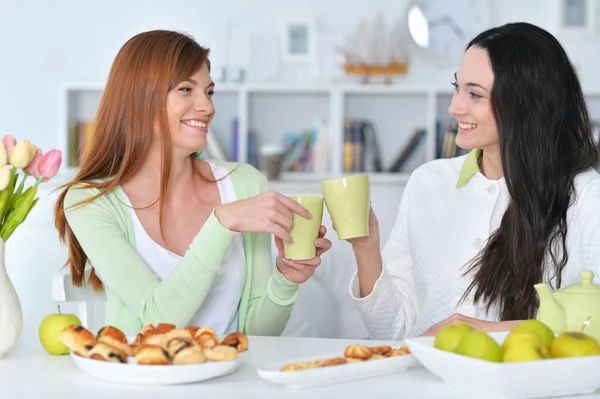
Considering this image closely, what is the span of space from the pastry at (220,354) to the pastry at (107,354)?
0.12 m

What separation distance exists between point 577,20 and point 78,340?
3.93 m

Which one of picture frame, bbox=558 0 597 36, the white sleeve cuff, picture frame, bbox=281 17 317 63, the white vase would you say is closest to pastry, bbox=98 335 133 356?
the white vase

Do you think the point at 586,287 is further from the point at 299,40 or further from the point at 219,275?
the point at 299,40

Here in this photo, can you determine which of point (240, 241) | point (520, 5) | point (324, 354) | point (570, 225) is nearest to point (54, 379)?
point (324, 354)

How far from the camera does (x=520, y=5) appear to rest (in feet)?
14.9

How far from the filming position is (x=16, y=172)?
146cm

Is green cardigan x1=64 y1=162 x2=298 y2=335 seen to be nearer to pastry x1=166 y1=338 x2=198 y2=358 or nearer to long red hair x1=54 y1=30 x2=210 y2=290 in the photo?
long red hair x1=54 y1=30 x2=210 y2=290

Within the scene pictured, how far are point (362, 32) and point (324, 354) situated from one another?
3.42 metres

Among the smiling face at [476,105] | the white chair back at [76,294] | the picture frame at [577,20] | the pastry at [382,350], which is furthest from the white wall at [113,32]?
the pastry at [382,350]

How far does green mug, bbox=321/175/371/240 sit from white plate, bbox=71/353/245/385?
14.7 inches

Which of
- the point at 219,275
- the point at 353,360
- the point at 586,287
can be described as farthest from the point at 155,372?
the point at 219,275

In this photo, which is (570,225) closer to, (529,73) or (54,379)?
(529,73)

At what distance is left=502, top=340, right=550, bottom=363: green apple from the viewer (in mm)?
1052

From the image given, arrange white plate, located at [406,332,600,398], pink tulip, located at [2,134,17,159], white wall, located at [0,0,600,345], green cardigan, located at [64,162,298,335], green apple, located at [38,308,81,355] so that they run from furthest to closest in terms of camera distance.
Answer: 1. white wall, located at [0,0,600,345]
2. green cardigan, located at [64,162,298,335]
3. pink tulip, located at [2,134,17,159]
4. green apple, located at [38,308,81,355]
5. white plate, located at [406,332,600,398]
